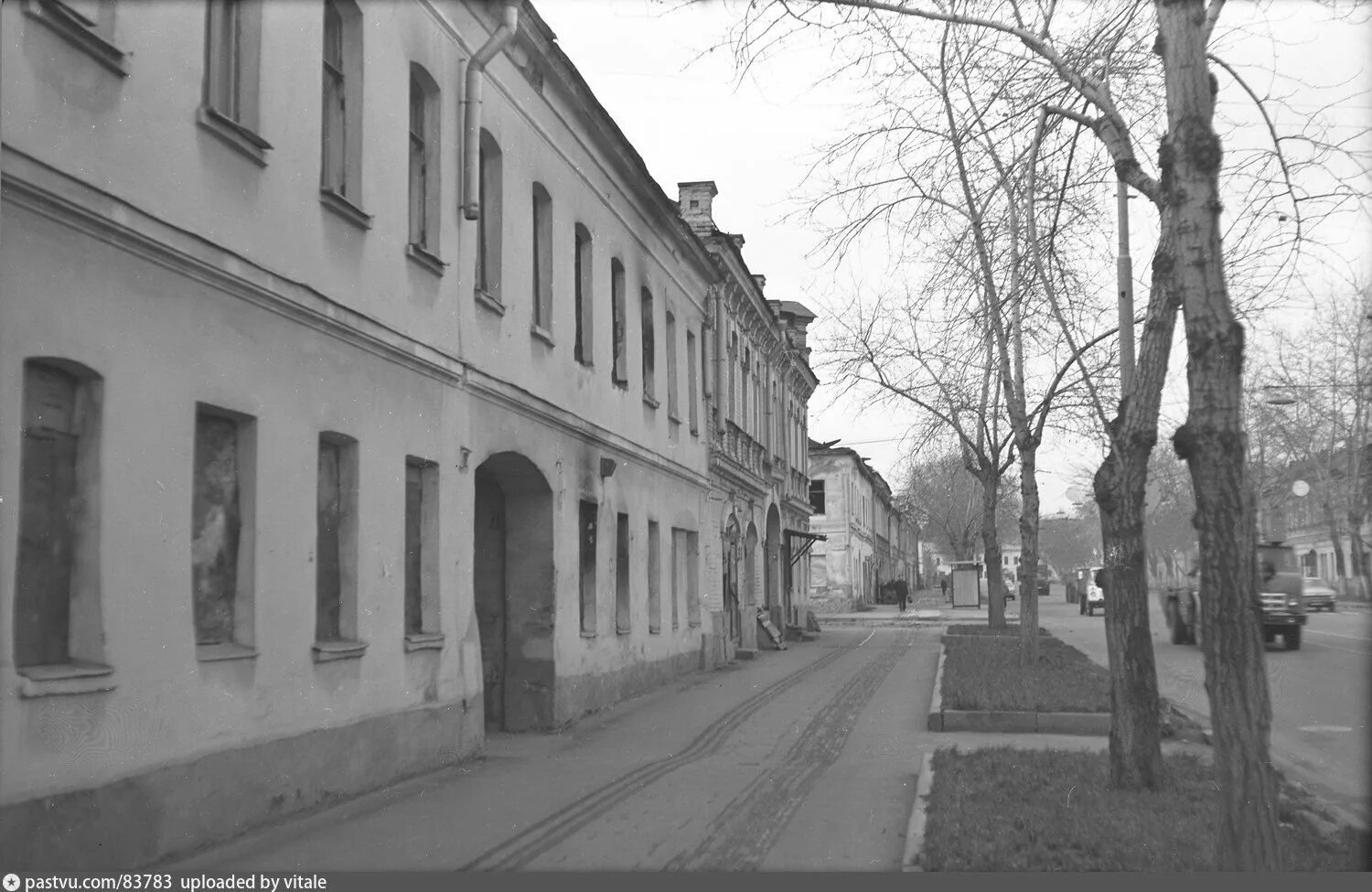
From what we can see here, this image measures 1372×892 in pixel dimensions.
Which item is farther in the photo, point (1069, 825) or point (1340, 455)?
point (1340, 455)

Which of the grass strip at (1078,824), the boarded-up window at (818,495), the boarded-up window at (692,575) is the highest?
the boarded-up window at (818,495)

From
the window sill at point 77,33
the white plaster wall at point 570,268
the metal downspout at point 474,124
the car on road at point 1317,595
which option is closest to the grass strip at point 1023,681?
the white plaster wall at point 570,268

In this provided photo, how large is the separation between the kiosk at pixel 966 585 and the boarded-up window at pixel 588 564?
42.6 m

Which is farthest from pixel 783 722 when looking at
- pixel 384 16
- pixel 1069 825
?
pixel 384 16

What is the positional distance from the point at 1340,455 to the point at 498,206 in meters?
48.6

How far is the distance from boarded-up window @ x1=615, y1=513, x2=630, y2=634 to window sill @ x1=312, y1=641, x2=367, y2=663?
7.89 metres

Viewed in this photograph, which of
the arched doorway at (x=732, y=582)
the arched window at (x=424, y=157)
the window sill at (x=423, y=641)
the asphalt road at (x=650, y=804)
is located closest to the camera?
the asphalt road at (x=650, y=804)

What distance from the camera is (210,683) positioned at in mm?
7672

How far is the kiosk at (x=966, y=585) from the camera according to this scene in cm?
5656

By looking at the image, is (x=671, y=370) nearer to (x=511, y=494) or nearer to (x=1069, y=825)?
(x=511, y=494)

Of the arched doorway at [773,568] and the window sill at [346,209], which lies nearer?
the window sill at [346,209]

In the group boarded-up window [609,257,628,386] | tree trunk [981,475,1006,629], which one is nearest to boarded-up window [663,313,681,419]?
boarded-up window [609,257,628,386]

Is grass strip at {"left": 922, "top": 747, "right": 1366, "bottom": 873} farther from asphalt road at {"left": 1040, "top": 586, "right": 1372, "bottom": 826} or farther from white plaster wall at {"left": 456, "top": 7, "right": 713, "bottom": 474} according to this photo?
white plaster wall at {"left": 456, "top": 7, "right": 713, "bottom": 474}

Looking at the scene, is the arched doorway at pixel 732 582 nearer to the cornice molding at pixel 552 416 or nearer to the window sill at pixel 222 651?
the cornice molding at pixel 552 416
